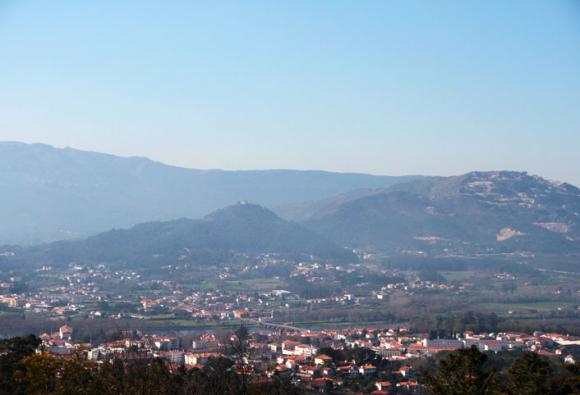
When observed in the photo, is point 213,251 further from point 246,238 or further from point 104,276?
point 104,276

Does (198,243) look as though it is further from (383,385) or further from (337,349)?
(383,385)

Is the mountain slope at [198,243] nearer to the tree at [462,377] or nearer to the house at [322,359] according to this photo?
the house at [322,359]

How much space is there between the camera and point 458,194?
144375mm

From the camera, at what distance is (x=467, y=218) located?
135000 millimetres

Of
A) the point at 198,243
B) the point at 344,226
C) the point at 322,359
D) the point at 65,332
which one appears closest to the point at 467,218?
the point at 344,226

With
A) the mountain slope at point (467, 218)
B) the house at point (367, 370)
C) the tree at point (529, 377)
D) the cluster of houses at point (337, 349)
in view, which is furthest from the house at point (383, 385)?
the mountain slope at point (467, 218)

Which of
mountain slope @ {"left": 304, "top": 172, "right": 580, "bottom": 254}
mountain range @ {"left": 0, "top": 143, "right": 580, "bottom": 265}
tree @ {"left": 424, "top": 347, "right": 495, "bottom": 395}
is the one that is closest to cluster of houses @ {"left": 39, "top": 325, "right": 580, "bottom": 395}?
tree @ {"left": 424, "top": 347, "right": 495, "bottom": 395}

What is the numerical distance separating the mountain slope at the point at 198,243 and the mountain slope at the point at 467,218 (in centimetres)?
1005

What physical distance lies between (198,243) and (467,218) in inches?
1640

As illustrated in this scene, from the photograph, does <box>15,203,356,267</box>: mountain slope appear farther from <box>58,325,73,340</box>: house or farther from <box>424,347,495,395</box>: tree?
<box>424,347,495,395</box>: tree

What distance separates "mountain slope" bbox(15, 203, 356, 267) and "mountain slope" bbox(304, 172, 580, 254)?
10051 mm

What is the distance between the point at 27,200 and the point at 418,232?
7947 centimetres

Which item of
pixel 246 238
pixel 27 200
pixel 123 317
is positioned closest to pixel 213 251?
pixel 246 238

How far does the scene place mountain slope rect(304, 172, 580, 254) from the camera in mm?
123062
